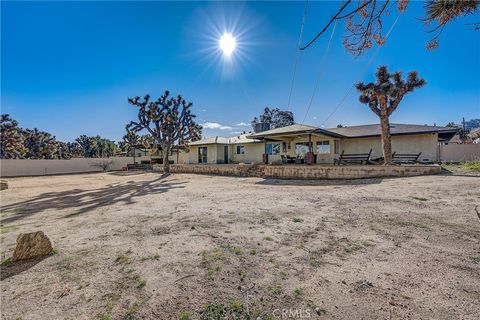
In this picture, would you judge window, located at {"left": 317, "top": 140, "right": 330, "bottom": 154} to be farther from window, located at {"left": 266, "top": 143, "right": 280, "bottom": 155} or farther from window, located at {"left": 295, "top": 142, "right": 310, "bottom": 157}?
window, located at {"left": 266, "top": 143, "right": 280, "bottom": 155}

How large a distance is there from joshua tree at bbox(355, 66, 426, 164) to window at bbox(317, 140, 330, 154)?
16.7ft

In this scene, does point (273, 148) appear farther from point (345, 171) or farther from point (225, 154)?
point (345, 171)

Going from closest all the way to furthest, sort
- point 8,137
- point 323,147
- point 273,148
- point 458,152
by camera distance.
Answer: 1. point 323,147
2. point 458,152
3. point 273,148
4. point 8,137

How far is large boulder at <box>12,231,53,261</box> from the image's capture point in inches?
153

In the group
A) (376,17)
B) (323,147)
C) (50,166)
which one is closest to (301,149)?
(323,147)

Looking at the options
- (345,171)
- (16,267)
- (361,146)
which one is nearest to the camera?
(16,267)

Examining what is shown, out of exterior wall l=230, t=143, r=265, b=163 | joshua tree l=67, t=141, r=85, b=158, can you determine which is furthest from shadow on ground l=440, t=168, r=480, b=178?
joshua tree l=67, t=141, r=85, b=158

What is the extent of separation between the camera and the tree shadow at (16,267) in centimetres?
348

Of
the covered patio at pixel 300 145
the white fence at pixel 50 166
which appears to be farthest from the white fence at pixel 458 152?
the white fence at pixel 50 166

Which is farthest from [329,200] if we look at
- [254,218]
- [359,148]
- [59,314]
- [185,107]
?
[185,107]

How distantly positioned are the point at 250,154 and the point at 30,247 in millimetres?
21467

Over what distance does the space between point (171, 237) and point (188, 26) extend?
35.3 feet

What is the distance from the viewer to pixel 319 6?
20.7 ft

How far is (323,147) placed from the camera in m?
19.1
